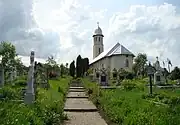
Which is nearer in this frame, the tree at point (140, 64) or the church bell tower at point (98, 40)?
the tree at point (140, 64)

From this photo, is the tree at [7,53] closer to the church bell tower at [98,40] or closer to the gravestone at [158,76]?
the gravestone at [158,76]

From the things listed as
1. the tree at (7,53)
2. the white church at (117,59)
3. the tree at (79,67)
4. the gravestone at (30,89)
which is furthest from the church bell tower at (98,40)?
A: the gravestone at (30,89)

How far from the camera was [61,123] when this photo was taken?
493 inches

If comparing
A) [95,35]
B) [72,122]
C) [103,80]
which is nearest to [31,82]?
[72,122]

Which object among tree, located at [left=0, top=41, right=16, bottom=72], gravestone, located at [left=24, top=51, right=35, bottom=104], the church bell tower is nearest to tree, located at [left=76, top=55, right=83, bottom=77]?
the church bell tower

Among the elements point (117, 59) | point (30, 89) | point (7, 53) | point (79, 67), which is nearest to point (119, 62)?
point (117, 59)

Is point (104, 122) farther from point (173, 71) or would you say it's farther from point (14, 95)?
point (173, 71)

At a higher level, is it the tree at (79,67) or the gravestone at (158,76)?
the tree at (79,67)

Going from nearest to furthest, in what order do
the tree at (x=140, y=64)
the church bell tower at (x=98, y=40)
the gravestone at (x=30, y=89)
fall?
1. the gravestone at (x=30, y=89)
2. the tree at (x=140, y=64)
3. the church bell tower at (x=98, y=40)

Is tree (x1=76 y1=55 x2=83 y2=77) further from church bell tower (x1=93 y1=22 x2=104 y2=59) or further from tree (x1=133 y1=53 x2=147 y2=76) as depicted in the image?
tree (x1=133 y1=53 x2=147 y2=76)

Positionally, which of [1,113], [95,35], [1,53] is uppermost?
[95,35]

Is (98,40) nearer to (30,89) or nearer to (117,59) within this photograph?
(117,59)

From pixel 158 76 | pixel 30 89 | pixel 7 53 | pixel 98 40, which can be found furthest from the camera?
pixel 98 40

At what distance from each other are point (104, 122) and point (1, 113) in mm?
6194
